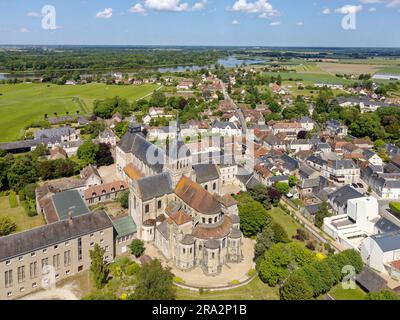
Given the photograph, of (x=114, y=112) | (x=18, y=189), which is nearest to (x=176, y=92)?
(x=114, y=112)

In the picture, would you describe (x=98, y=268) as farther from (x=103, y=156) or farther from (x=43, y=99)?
(x=43, y=99)

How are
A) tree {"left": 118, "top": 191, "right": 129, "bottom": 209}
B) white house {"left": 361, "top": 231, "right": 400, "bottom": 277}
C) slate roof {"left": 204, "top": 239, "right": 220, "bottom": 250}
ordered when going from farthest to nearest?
tree {"left": 118, "top": 191, "right": 129, "bottom": 209} < white house {"left": 361, "top": 231, "right": 400, "bottom": 277} < slate roof {"left": 204, "top": 239, "right": 220, "bottom": 250}

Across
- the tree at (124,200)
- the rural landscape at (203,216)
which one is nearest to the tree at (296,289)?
the rural landscape at (203,216)

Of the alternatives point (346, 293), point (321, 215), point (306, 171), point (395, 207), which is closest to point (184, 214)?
point (346, 293)

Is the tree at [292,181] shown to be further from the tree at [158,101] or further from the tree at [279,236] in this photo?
the tree at [158,101]

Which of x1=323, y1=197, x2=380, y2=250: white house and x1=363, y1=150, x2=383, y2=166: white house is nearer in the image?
x1=323, y1=197, x2=380, y2=250: white house

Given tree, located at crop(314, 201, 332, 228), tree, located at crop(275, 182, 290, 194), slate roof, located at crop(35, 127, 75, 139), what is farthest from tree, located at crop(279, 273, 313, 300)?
slate roof, located at crop(35, 127, 75, 139)

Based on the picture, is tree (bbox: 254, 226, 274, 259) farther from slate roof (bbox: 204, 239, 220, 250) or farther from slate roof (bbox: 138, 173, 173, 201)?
slate roof (bbox: 138, 173, 173, 201)
